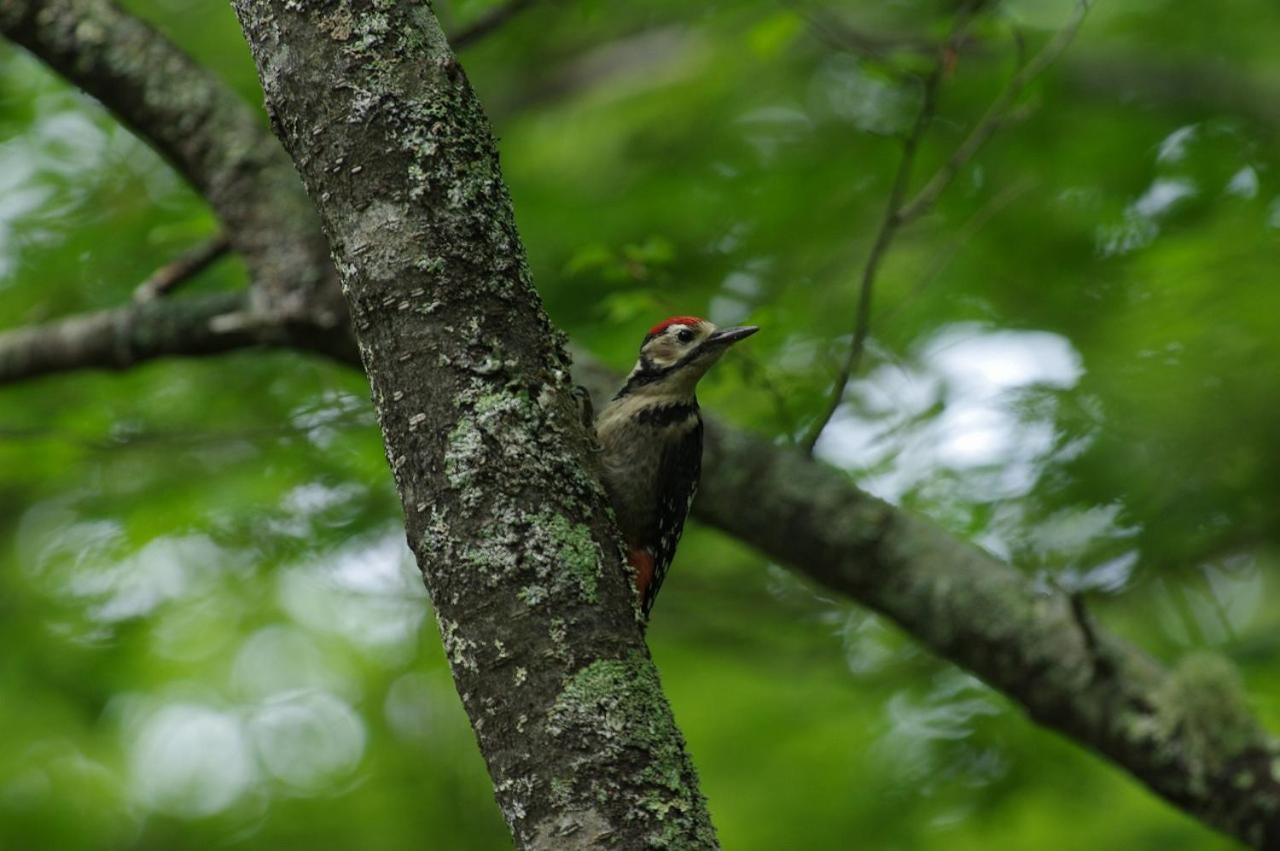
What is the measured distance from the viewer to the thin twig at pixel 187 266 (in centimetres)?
477

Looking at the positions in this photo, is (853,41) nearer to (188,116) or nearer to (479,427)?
(188,116)

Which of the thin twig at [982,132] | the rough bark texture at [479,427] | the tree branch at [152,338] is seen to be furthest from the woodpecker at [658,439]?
the rough bark texture at [479,427]

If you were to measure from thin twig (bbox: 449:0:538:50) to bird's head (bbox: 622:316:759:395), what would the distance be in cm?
128

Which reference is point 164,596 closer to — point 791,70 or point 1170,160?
point 791,70

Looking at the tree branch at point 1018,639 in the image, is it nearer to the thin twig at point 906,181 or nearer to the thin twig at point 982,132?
the thin twig at point 906,181

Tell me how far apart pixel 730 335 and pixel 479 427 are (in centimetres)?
220

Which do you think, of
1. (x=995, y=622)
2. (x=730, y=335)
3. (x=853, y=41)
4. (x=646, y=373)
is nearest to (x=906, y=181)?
(x=730, y=335)

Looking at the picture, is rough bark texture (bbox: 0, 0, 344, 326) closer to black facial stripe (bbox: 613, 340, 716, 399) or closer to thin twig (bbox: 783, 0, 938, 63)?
black facial stripe (bbox: 613, 340, 716, 399)

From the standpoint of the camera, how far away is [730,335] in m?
4.30

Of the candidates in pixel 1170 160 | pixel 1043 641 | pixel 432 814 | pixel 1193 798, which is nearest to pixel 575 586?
pixel 1043 641

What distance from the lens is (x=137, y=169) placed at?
6621mm

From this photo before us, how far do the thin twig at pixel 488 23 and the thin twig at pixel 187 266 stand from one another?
3.65 ft

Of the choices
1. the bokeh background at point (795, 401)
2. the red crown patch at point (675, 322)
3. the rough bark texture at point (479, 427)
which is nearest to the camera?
the rough bark texture at point (479, 427)

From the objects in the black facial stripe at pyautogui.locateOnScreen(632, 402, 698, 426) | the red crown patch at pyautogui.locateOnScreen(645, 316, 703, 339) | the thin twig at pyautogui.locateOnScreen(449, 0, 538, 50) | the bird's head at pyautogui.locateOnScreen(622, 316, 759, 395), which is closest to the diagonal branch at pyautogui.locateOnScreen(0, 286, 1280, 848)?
the black facial stripe at pyautogui.locateOnScreen(632, 402, 698, 426)
